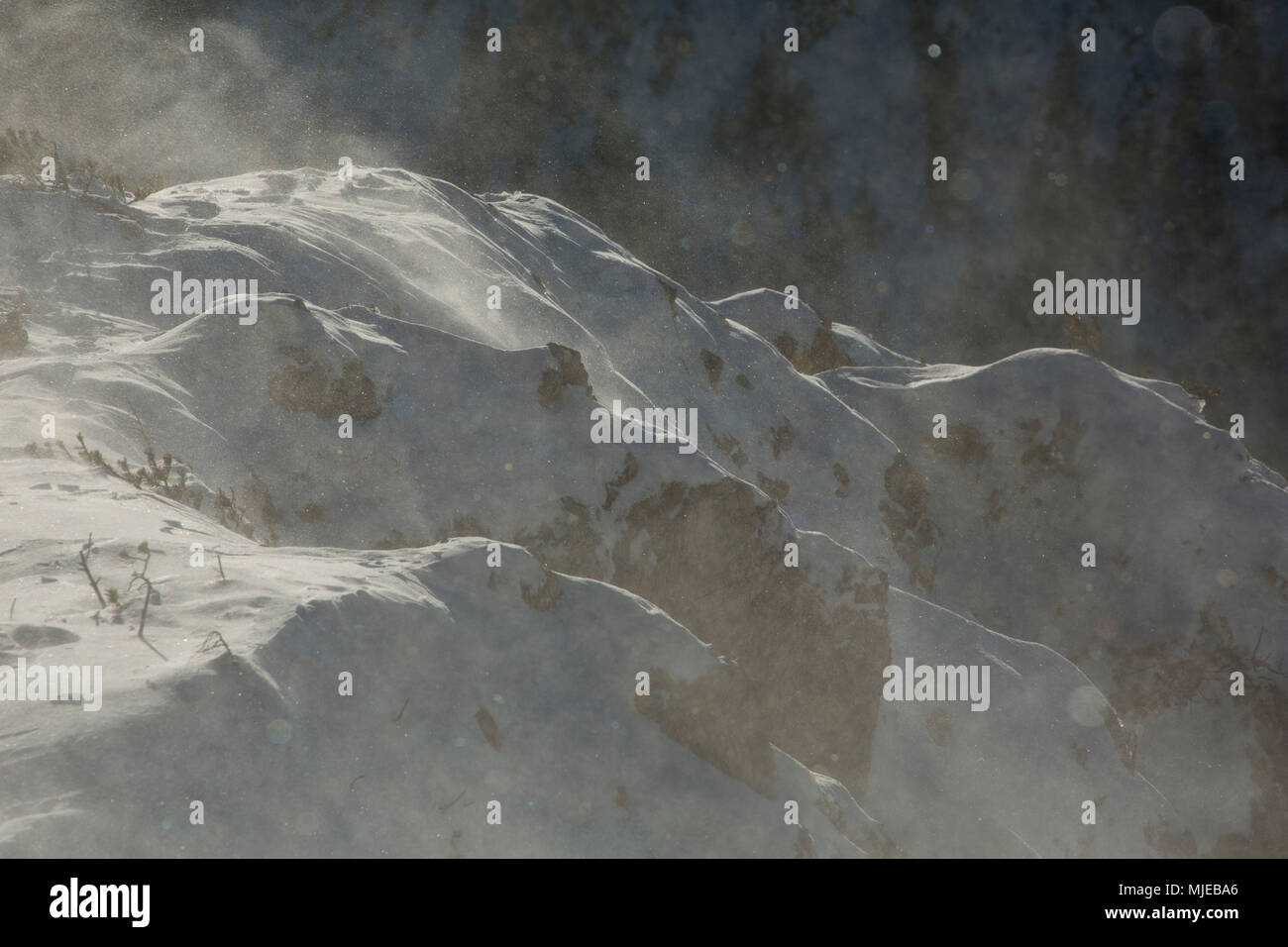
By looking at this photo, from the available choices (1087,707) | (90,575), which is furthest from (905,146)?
(90,575)

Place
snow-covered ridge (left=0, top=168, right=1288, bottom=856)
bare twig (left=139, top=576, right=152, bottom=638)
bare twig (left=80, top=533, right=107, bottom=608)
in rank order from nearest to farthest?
snow-covered ridge (left=0, top=168, right=1288, bottom=856) → bare twig (left=139, top=576, right=152, bottom=638) → bare twig (left=80, top=533, right=107, bottom=608)

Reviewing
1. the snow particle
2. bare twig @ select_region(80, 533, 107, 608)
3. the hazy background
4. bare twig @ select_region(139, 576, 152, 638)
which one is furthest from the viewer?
the hazy background

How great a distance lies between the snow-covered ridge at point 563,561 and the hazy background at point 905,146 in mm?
52212

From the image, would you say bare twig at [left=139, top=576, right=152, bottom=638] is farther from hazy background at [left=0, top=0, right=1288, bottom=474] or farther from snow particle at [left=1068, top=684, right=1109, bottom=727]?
hazy background at [left=0, top=0, right=1288, bottom=474]

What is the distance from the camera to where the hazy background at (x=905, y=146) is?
8188 cm

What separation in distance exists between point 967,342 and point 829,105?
75.3 feet

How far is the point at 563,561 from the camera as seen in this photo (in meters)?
13.3

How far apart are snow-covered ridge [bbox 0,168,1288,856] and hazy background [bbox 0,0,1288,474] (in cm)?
5221

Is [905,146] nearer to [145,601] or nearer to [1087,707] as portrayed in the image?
[1087,707]

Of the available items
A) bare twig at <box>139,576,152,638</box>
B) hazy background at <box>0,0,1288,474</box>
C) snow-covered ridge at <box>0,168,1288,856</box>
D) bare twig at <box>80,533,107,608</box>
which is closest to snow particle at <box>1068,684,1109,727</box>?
snow-covered ridge at <box>0,168,1288,856</box>

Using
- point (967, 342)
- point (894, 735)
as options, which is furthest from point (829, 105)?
point (894, 735)

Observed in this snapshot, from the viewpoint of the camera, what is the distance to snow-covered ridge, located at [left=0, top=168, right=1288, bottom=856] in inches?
268

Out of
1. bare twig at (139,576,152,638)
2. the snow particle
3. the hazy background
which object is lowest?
the snow particle
